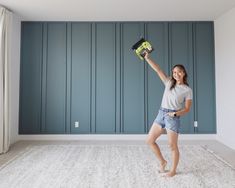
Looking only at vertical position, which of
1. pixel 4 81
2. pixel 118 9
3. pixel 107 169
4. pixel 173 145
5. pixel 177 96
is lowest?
pixel 107 169

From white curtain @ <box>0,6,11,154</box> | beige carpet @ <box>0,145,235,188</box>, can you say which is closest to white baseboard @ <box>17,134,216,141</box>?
beige carpet @ <box>0,145,235,188</box>

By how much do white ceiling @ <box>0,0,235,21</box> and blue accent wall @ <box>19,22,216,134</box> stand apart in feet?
0.99

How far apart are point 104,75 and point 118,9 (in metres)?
1.40

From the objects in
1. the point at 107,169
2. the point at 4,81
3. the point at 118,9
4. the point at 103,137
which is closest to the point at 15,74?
A: the point at 4,81

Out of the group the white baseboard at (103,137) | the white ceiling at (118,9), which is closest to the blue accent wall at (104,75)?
the white baseboard at (103,137)

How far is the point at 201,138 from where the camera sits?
4871 millimetres

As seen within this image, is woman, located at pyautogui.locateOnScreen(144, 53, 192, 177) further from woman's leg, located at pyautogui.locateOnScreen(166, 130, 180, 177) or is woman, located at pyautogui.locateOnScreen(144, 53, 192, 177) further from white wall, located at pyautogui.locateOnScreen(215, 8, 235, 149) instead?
white wall, located at pyautogui.locateOnScreen(215, 8, 235, 149)

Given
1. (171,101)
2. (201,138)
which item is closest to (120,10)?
(171,101)

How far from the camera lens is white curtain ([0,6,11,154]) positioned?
12.7 ft

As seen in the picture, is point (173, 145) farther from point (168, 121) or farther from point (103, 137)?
point (103, 137)

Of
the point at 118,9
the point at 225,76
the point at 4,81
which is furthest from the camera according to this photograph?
the point at 225,76

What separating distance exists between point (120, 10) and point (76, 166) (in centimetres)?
281

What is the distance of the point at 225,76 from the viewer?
447 centimetres

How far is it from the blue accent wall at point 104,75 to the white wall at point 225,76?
18cm
